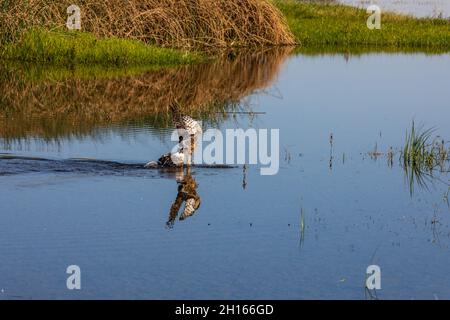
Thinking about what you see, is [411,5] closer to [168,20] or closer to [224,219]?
[168,20]

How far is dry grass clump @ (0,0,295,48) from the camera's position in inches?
915

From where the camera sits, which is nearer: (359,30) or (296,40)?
(296,40)

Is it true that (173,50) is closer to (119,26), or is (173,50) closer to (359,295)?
(119,26)

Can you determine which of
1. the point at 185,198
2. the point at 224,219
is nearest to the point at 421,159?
the point at 185,198

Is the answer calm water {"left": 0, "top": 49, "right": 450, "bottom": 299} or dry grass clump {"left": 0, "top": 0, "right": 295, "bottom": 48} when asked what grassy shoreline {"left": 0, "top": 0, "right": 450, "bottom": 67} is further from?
calm water {"left": 0, "top": 49, "right": 450, "bottom": 299}

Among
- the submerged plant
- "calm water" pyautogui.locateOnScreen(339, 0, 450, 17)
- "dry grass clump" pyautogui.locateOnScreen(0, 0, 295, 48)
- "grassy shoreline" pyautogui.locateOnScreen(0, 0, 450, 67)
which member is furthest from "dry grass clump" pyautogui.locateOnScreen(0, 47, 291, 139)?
"calm water" pyautogui.locateOnScreen(339, 0, 450, 17)

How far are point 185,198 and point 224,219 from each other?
1.02m

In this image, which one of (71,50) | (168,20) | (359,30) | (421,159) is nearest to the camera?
(421,159)

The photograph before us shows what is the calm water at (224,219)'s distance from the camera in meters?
8.36

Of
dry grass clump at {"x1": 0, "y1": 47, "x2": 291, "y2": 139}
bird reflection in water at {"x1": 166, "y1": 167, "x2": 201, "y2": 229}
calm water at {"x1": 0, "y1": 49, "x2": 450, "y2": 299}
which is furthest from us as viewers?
dry grass clump at {"x1": 0, "y1": 47, "x2": 291, "y2": 139}

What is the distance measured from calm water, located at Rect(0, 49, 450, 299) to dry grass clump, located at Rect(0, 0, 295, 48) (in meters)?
7.80

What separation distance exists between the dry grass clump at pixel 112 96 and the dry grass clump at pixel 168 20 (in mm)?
1547

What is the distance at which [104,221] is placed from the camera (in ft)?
33.0

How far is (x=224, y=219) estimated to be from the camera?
10.3m
